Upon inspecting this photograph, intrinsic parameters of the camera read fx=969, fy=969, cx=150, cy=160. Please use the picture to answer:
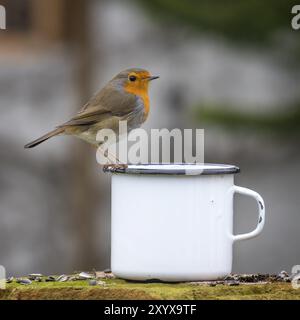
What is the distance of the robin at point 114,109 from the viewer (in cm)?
425

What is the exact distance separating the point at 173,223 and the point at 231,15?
148 inches

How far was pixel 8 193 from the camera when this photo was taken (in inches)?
344

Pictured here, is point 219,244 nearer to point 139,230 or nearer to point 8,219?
point 139,230

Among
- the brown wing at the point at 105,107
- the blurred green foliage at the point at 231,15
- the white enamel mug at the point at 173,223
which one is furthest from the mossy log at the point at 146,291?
the blurred green foliage at the point at 231,15

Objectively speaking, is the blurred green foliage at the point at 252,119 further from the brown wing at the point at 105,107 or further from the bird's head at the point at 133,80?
the brown wing at the point at 105,107

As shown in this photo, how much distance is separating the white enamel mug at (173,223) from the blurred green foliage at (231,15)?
3.56 m

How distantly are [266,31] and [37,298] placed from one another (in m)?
4.04

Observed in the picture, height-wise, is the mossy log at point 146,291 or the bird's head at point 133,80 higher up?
the bird's head at point 133,80

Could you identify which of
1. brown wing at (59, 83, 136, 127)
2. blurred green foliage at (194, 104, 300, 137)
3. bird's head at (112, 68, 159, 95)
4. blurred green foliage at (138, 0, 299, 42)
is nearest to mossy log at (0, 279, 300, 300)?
brown wing at (59, 83, 136, 127)

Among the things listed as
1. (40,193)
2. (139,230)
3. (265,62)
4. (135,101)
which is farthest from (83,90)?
(139,230)

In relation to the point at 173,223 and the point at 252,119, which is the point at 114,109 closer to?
the point at 173,223

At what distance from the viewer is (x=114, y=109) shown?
4387mm

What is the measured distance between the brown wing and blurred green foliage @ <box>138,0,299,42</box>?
84.7 inches

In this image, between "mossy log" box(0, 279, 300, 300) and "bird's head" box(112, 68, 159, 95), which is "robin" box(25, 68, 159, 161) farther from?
"mossy log" box(0, 279, 300, 300)
